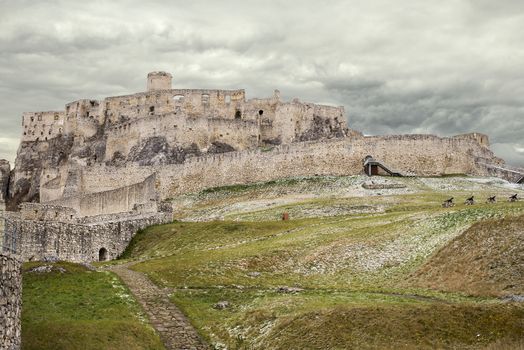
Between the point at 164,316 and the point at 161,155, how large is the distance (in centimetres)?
6888

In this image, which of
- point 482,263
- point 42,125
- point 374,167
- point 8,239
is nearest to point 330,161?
point 374,167

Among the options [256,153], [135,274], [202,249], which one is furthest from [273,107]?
[135,274]

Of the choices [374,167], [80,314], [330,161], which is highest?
[330,161]

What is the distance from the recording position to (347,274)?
108 ft

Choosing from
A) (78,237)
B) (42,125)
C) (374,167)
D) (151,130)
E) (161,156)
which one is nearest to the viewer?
(78,237)

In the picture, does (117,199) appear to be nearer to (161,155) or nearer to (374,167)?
(161,155)

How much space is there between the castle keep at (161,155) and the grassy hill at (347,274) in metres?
6.02

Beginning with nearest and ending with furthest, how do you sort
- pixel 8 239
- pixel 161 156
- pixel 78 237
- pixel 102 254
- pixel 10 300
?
pixel 10 300, pixel 8 239, pixel 78 237, pixel 102 254, pixel 161 156

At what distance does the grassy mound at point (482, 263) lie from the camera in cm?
2662

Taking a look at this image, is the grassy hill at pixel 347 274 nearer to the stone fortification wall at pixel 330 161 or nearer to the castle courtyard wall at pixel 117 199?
the stone fortification wall at pixel 330 161

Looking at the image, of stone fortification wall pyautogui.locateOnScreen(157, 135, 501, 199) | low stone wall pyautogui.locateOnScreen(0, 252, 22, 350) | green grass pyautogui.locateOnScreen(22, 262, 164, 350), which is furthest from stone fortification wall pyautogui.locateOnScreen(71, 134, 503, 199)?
low stone wall pyautogui.locateOnScreen(0, 252, 22, 350)

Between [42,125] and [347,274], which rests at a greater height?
[42,125]

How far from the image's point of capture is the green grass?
21.0 meters

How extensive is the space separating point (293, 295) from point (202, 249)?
15.2 m
